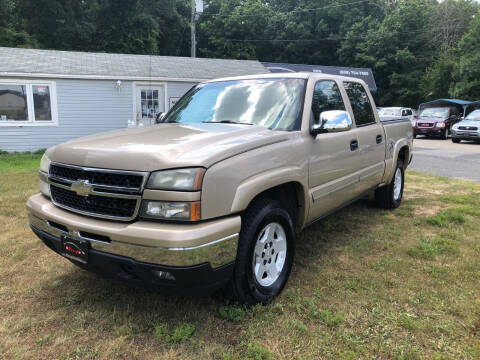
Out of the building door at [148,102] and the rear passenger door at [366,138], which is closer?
the rear passenger door at [366,138]

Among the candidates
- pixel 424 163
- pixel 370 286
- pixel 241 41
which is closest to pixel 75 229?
pixel 370 286

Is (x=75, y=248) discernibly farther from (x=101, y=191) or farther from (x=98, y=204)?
(x=101, y=191)

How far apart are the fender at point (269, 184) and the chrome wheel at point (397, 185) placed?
9.65ft

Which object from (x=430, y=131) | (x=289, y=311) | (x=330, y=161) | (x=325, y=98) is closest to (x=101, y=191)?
(x=289, y=311)

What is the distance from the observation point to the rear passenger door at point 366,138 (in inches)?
174

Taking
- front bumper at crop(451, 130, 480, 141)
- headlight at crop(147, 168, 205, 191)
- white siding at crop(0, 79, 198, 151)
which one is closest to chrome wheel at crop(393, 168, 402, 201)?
headlight at crop(147, 168, 205, 191)

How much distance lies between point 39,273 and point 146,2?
3526cm

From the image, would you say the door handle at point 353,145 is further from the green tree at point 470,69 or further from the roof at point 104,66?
the green tree at point 470,69

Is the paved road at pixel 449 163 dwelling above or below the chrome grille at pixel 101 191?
below

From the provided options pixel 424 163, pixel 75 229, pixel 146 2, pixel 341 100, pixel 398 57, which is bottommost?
pixel 424 163

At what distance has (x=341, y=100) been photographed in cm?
429

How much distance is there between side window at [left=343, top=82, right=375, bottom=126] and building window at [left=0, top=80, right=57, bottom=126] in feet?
39.7

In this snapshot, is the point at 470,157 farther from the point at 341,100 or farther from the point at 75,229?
the point at 75,229

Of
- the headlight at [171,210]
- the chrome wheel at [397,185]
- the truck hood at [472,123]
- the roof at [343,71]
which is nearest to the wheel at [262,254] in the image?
the headlight at [171,210]
